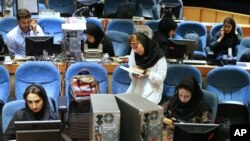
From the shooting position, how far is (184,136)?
2.45 m

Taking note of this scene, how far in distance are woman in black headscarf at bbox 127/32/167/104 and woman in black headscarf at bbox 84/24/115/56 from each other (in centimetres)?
115

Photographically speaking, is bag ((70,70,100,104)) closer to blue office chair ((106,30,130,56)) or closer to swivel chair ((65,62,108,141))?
swivel chair ((65,62,108,141))

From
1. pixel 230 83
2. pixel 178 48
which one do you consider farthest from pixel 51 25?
pixel 230 83

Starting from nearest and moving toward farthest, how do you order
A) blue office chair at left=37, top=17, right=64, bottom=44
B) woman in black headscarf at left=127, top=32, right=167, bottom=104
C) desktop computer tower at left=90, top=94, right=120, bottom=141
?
desktop computer tower at left=90, top=94, right=120, bottom=141, woman in black headscarf at left=127, top=32, right=167, bottom=104, blue office chair at left=37, top=17, right=64, bottom=44

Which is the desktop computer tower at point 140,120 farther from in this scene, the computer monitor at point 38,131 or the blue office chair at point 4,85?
the blue office chair at point 4,85

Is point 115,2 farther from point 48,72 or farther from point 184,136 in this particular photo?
point 184,136

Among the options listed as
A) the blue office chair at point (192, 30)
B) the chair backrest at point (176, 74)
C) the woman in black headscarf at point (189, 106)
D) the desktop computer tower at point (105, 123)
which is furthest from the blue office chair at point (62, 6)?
the desktop computer tower at point (105, 123)

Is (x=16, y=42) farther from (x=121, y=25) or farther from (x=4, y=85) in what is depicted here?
(x=121, y=25)

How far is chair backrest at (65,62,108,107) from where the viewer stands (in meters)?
4.85

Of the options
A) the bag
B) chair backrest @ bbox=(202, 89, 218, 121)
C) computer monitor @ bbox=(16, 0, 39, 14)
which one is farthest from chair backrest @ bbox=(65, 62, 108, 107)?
computer monitor @ bbox=(16, 0, 39, 14)

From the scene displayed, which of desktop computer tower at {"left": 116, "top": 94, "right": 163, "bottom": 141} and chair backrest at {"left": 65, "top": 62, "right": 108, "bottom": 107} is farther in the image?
chair backrest at {"left": 65, "top": 62, "right": 108, "bottom": 107}

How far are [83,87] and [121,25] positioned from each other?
3.08 metres

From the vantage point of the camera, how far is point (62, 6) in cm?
1004

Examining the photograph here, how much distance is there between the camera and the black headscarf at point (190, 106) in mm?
3920
